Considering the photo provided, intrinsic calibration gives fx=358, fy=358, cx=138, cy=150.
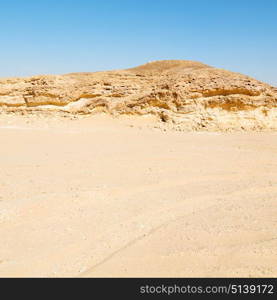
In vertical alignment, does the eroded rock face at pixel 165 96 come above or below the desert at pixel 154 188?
above

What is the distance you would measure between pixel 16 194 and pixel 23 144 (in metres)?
4.71

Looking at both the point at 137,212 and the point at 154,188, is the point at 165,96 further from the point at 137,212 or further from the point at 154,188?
the point at 137,212

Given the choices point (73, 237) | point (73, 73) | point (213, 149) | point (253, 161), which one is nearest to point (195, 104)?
point (213, 149)

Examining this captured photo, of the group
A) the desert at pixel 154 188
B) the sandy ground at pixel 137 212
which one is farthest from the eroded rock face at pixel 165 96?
the sandy ground at pixel 137 212

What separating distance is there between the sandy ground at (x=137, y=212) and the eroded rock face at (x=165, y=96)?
4.60 metres

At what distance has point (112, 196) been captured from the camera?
4871mm

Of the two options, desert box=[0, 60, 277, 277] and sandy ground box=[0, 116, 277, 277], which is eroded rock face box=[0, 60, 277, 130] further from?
sandy ground box=[0, 116, 277, 277]

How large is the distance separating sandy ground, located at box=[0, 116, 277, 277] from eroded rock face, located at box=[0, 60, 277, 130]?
460 centimetres

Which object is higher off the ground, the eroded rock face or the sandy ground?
the eroded rock face

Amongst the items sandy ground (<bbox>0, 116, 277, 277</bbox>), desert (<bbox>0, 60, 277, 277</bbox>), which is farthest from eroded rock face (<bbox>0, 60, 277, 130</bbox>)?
sandy ground (<bbox>0, 116, 277, 277</bbox>)

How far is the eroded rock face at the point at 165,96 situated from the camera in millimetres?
12852

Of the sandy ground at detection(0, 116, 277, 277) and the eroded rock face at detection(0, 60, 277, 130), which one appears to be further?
the eroded rock face at detection(0, 60, 277, 130)

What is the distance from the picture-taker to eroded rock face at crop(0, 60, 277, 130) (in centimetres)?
1285

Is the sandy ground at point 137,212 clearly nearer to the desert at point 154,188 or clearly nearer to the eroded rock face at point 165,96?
the desert at point 154,188
